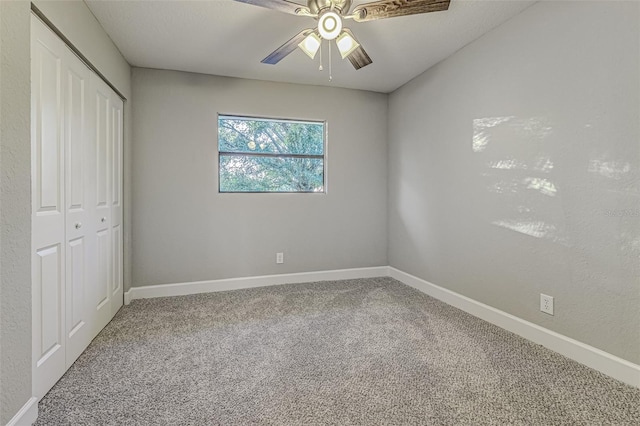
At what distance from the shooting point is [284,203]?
3.60m

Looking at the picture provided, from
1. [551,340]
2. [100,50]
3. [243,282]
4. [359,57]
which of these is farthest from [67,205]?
[551,340]

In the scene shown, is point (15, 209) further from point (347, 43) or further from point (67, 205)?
point (347, 43)

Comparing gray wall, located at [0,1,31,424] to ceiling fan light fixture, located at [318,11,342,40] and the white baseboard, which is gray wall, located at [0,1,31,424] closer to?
the white baseboard

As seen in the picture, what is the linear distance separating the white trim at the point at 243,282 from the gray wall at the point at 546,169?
1038mm

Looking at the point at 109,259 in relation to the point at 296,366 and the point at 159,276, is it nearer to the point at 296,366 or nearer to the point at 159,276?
the point at 159,276

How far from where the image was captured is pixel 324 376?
1730mm

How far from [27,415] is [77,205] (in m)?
1.16

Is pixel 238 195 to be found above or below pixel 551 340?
above

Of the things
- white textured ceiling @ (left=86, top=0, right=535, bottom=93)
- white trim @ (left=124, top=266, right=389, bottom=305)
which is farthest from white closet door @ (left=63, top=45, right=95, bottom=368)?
white trim @ (left=124, top=266, right=389, bottom=305)

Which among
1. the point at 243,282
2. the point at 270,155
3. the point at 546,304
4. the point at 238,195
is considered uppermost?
the point at 270,155

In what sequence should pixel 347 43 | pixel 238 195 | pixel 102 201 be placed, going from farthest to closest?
pixel 238 195 < pixel 102 201 < pixel 347 43

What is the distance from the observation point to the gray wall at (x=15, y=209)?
1221mm

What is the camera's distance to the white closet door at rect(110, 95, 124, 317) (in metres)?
2.59

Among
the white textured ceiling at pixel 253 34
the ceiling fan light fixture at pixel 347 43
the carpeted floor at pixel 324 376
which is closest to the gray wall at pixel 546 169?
the white textured ceiling at pixel 253 34
